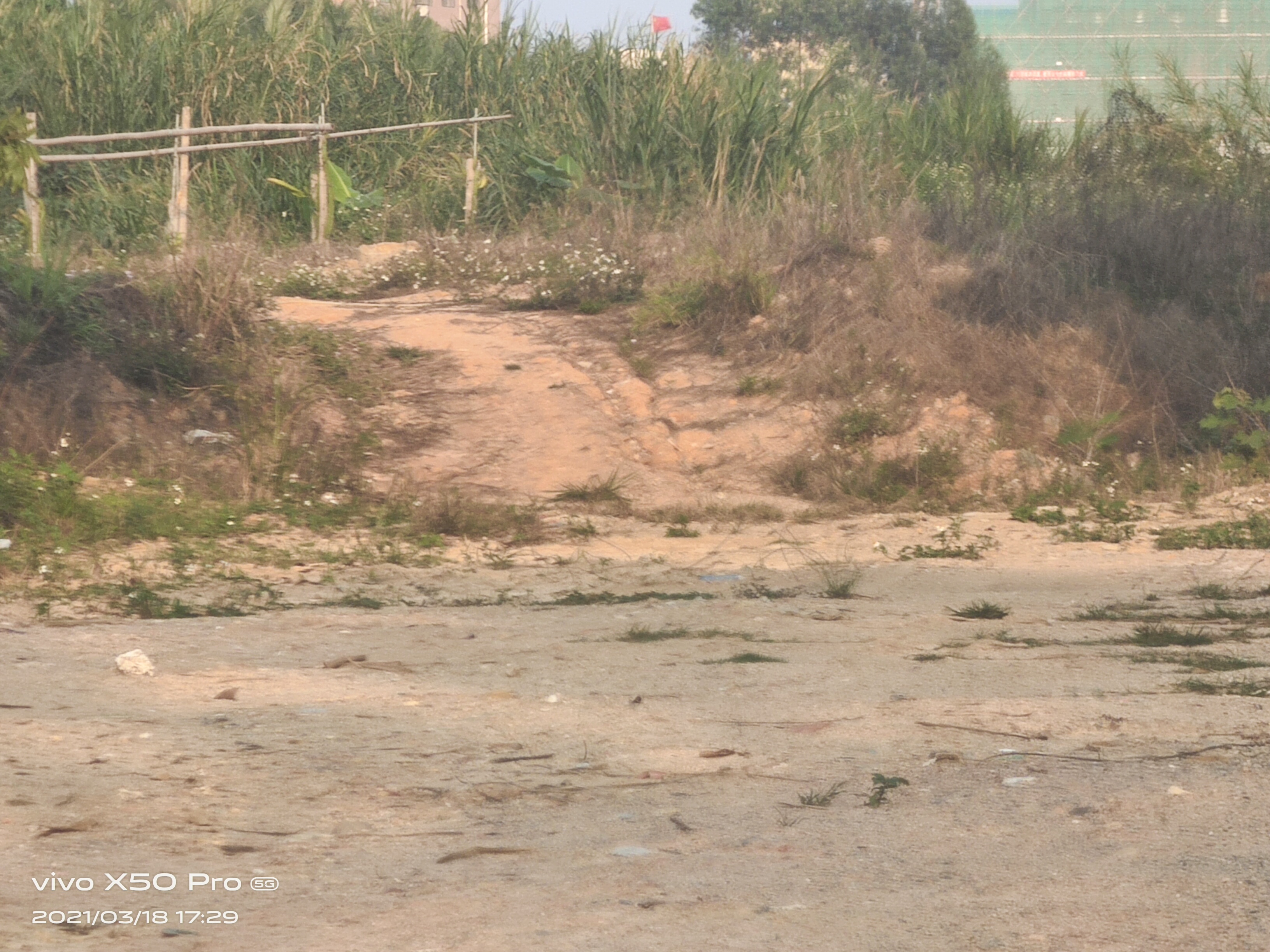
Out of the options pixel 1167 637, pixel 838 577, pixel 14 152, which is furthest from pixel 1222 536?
pixel 14 152

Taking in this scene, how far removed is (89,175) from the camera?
13938mm

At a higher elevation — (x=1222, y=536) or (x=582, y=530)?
(x=1222, y=536)

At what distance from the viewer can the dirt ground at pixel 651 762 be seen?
2.28 metres

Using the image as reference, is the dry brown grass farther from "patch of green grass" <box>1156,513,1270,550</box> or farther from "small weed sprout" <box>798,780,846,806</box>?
"small weed sprout" <box>798,780,846,806</box>

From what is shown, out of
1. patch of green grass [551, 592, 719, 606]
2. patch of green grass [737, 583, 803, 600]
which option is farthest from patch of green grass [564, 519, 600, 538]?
patch of green grass [737, 583, 803, 600]

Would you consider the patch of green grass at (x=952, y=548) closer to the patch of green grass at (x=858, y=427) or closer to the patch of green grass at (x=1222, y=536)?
the patch of green grass at (x=1222, y=536)

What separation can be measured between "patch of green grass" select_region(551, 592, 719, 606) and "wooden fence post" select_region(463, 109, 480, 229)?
28.4 feet

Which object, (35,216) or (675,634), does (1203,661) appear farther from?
(35,216)

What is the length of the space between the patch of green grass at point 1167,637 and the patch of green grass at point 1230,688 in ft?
1.92

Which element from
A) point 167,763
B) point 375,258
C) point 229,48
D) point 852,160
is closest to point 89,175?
point 229,48

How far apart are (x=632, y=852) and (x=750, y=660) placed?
1758 millimetres

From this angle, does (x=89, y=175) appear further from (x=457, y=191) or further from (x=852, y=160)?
(x=852, y=160)

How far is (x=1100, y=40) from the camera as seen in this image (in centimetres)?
3291

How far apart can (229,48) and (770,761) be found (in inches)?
533
